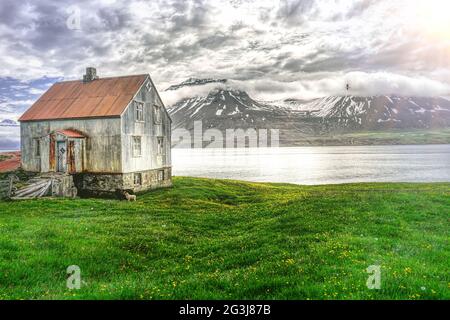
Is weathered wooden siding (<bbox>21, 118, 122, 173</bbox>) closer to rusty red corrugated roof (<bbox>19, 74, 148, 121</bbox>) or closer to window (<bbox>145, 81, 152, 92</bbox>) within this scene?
rusty red corrugated roof (<bbox>19, 74, 148, 121</bbox>)

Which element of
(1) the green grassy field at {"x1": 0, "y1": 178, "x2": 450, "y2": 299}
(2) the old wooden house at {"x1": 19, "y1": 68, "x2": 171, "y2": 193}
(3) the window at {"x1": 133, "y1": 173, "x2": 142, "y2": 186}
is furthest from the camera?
(3) the window at {"x1": 133, "y1": 173, "x2": 142, "y2": 186}

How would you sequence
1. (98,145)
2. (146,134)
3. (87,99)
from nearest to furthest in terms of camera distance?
(98,145), (87,99), (146,134)

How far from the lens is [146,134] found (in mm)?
49000

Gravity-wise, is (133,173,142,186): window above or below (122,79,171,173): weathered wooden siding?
below

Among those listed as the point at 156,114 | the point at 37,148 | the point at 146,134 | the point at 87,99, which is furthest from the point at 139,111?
the point at 37,148

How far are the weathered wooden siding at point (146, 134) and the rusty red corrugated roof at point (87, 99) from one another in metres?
1.41

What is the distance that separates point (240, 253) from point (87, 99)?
38.4m

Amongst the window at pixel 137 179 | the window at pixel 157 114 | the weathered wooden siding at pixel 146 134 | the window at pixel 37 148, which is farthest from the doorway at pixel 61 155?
the window at pixel 157 114

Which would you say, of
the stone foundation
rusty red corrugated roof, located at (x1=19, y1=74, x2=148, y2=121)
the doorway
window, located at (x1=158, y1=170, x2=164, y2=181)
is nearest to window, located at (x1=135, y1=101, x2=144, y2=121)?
rusty red corrugated roof, located at (x1=19, y1=74, x2=148, y2=121)

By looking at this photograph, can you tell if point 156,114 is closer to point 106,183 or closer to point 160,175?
point 160,175

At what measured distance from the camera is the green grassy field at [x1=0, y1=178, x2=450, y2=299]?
10336 mm

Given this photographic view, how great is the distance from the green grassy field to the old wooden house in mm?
13980

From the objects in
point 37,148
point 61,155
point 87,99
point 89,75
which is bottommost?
point 61,155
